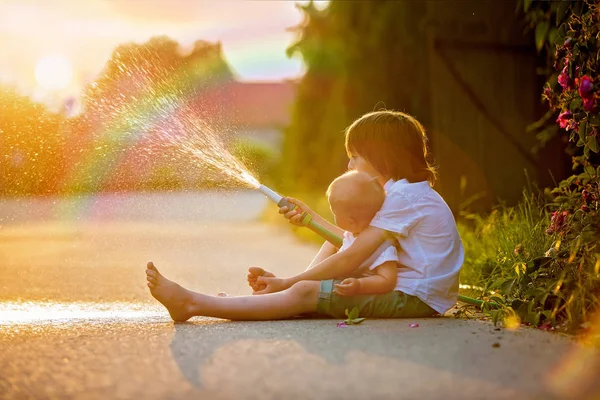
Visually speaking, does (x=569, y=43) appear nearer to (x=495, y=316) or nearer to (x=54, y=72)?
(x=495, y=316)

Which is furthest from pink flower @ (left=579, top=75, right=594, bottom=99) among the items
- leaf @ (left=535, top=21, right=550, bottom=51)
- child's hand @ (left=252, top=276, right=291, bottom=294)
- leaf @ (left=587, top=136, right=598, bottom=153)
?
leaf @ (left=535, top=21, right=550, bottom=51)

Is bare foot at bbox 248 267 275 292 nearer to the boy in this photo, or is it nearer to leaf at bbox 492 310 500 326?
the boy

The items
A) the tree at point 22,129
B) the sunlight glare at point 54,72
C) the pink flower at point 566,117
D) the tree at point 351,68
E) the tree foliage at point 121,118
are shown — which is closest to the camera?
the pink flower at point 566,117

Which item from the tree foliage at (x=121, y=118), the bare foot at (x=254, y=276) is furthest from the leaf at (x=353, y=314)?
the tree foliage at (x=121, y=118)

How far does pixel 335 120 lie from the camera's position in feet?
38.7

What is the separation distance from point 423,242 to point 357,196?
35cm

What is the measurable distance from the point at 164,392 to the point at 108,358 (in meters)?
0.54

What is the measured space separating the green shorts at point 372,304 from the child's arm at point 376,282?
0.03 metres

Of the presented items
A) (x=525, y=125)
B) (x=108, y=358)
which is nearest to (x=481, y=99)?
(x=525, y=125)

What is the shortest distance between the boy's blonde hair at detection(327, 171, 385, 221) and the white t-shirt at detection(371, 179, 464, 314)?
0.04m

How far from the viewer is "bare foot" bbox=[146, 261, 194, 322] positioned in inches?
153

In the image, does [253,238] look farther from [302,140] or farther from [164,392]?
[164,392]

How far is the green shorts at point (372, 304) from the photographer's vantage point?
3.94m

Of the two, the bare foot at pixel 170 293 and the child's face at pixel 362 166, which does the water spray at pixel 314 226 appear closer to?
the child's face at pixel 362 166
